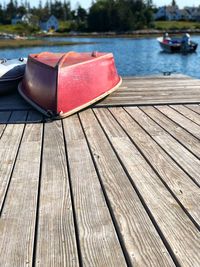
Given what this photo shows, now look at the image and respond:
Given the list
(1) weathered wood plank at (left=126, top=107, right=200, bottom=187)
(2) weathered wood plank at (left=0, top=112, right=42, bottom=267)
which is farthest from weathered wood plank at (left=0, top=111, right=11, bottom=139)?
(1) weathered wood plank at (left=126, top=107, right=200, bottom=187)

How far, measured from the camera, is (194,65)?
2756 centimetres

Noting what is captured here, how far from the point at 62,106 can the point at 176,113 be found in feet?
4.00

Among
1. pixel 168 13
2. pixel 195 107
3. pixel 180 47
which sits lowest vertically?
pixel 168 13

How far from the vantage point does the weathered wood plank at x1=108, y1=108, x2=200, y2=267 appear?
192 cm

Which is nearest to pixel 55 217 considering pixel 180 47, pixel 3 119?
pixel 3 119

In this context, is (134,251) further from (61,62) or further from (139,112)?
(61,62)

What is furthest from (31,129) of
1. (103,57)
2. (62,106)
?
(103,57)

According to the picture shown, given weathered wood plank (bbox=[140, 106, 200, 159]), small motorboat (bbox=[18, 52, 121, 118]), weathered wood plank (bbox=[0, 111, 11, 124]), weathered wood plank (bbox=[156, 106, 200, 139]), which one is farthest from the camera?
small motorboat (bbox=[18, 52, 121, 118])

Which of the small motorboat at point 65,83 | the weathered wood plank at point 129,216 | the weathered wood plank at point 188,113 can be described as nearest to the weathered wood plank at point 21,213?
the weathered wood plank at point 129,216

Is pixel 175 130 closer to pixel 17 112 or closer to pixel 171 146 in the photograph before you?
pixel 171 146

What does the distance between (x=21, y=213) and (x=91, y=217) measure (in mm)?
379

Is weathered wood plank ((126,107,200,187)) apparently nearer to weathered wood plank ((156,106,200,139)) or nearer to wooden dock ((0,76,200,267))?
wooden dock ((0,76,200,267))

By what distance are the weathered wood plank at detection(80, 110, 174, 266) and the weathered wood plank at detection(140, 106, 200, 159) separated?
2.09 feet

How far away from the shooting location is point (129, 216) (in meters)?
2.24
